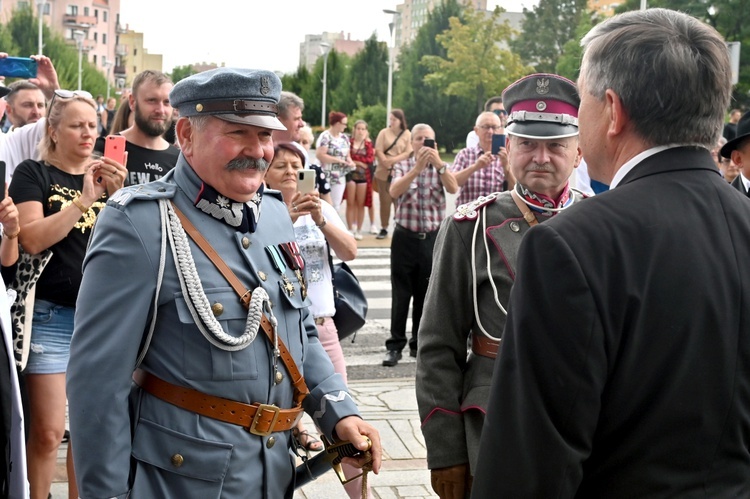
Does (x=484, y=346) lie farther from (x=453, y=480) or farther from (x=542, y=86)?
(x=542, y=86)

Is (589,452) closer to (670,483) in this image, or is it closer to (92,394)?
(670,483)

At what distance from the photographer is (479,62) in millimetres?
54812

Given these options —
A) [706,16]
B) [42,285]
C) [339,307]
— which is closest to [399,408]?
[339,307]

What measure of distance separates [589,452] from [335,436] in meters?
1.34

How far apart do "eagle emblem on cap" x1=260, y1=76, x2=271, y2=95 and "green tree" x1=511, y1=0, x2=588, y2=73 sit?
67.1 meters

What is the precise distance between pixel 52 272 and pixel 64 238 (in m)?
0.16

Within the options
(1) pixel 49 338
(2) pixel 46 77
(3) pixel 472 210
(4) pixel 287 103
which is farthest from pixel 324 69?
(3) pixel 472 210

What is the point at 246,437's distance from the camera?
115 inches

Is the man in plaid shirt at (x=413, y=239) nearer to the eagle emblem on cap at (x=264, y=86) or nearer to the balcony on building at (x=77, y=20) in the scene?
the eagle emblem on cap at (x=264, y=86)

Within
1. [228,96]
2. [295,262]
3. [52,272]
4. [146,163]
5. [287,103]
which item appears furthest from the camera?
[287,103]

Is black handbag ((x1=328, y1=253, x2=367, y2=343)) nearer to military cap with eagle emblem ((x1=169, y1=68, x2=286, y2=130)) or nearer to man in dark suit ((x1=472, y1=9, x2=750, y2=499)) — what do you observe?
military cap with eagle emblem ((x1=169, y1=68, x2=286, y2=130))

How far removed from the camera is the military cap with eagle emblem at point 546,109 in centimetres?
367

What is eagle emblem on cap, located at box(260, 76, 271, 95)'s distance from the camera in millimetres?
3150

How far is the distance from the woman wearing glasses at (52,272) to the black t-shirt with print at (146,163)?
0.47 meters
